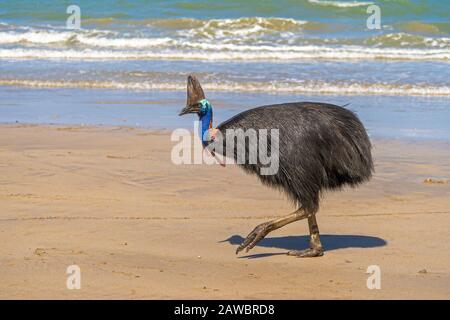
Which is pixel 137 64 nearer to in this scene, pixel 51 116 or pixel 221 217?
pixel 51 116

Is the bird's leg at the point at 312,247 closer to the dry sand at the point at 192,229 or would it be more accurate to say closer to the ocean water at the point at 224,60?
the dry sand at the point at 192,229

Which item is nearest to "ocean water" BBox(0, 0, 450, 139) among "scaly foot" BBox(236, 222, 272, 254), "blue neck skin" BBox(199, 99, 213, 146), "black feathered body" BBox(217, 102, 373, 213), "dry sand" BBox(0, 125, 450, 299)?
"dry sand" BBox(0, 125, 450, 299)

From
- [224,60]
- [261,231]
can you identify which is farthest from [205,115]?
[224,60]

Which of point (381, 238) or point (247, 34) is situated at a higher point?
point (247, 34)

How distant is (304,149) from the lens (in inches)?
243

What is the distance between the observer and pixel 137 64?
1906cm

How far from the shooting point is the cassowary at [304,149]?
20.2 feet

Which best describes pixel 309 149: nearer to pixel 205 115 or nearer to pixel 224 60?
pixel 205 115

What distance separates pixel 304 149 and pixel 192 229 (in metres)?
1.21

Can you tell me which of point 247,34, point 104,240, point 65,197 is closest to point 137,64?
point 247,34

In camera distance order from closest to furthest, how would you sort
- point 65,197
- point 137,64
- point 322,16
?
point 65,197
point 137,64
point 322,16

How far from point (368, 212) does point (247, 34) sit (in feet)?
57.9

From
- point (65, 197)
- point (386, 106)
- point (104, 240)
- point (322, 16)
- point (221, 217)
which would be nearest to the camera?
point (104, 240)

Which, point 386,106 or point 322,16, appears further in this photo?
point 322,16
